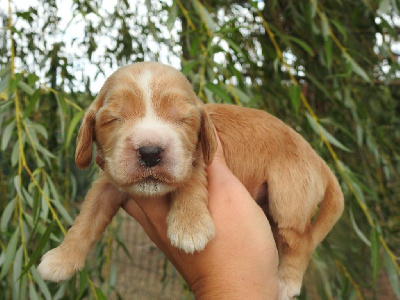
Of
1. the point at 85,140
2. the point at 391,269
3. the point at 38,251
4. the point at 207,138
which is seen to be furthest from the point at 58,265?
the point at 391,269

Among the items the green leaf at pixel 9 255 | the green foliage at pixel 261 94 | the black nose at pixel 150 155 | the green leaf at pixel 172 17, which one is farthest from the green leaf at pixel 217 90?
the green leaf at pixel 9 255

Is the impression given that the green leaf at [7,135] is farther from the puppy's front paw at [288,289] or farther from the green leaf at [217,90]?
the puppy's front paw at [288,289]

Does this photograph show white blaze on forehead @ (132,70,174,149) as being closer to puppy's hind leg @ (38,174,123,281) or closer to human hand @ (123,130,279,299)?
human hand @ (123,130,279,299)

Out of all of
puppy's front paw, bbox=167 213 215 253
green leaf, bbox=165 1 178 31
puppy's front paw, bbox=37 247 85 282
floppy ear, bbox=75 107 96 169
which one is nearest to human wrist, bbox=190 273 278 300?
puppy's front paw, bbox=167 213 215 253

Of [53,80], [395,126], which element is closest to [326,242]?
[395,126]

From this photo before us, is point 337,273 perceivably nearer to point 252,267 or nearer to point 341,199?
point 341,199

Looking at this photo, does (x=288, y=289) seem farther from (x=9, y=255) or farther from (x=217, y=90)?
(x=9, y=255)
